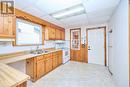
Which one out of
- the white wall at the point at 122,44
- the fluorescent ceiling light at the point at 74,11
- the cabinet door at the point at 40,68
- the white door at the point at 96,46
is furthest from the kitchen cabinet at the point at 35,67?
the white door at the point at 96,46

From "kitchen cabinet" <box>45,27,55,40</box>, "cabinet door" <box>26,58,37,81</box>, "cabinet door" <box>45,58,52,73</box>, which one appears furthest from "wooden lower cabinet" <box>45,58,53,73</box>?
"kitchen cabinet" <box>45,27,55,40</box>

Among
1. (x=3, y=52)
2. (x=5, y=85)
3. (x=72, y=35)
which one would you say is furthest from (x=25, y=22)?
(x=72, y=35)

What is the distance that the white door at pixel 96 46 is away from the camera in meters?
4.87

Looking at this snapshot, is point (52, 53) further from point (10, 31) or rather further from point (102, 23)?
point (102, 23)

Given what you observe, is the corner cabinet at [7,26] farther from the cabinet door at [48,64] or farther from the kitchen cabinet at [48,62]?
the cabinet door at [48,64]

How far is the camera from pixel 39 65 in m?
3.05

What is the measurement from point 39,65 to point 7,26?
5.04 ft

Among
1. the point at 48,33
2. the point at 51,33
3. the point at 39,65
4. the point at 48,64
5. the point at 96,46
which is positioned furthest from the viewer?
the point at 96,46

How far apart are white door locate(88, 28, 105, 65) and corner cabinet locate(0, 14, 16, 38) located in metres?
4.03

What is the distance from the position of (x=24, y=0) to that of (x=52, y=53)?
94.1 inches

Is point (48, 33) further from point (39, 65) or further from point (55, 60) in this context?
point (39, 65)

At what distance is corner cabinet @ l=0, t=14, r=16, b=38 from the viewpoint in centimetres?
Result: 210

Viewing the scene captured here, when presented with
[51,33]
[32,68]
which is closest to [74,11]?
[51,33]

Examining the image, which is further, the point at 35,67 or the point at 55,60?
the point at 55,60
